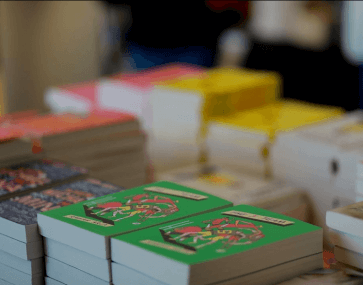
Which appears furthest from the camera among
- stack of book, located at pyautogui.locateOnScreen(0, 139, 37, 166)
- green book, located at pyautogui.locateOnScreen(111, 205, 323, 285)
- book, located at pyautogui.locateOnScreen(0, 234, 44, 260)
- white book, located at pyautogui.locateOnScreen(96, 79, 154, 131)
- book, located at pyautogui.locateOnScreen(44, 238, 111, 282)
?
white book, located at pyautogui.locateOnScreen(96, 79, 154, 131)

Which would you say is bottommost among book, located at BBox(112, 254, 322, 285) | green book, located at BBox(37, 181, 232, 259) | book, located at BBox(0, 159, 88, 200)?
book, located at BBox(112, 254, 322, 285)

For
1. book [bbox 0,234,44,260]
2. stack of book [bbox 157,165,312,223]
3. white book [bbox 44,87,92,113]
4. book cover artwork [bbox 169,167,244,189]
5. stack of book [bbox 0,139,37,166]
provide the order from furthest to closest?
white book [bbox 44,87,92,113]
book cover artwork [bbox 169,167,244,189]
stack of book [bbox 157,165,312,223]
stack of book [bbox 0,139,37,166]
book [bbox 0,234,44,260]

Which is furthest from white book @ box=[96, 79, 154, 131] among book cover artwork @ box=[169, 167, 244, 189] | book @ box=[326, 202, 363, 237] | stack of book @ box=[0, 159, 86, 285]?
book @ box=[326, 202, 363, 237]

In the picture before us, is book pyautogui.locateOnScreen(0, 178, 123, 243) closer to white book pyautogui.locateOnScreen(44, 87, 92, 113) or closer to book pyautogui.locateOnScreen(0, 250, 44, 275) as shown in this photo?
book pyautogui.locateOnScreen(0, 250, 44, 275)

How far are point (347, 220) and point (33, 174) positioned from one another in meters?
0.92

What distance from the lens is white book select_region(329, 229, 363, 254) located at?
4.01ft

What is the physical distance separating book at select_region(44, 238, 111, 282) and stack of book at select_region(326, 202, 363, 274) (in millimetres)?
493

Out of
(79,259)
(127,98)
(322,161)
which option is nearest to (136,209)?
(79,259)

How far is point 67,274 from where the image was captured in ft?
4.19

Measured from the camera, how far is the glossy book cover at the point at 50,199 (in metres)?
1.35

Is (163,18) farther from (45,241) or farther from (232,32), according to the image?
(45,241)

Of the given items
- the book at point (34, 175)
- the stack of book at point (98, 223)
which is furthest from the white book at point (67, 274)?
the book at point (34, 175)

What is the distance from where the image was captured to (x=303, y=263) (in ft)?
3.97

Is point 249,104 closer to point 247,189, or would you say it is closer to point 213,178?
point 213,178
